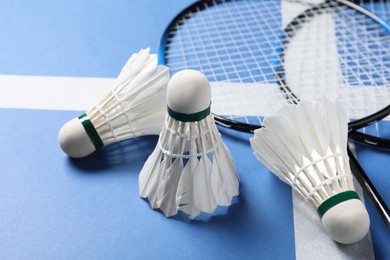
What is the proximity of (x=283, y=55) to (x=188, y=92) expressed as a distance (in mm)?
563

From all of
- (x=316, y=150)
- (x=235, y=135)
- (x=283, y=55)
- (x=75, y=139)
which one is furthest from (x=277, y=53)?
(x=75, y=139)

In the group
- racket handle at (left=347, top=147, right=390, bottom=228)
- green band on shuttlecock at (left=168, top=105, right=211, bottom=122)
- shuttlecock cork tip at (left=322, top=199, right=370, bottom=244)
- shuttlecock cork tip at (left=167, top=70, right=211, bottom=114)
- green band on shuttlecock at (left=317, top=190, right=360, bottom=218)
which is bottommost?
racket handle at (left=347, top=147, right=390, bottom=228)

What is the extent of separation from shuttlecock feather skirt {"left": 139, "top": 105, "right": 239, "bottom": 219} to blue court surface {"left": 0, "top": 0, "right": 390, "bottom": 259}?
0.11ft

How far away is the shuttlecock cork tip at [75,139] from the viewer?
1205 millimetres

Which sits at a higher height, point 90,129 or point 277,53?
point 90,129

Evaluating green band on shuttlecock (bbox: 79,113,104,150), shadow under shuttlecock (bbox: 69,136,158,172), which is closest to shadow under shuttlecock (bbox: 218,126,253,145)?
shadow under shuttlecock (bbox: 69,136,158,172)

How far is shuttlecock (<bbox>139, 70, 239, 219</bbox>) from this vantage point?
3.22 feet

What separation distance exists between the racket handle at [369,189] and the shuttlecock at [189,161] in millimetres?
227

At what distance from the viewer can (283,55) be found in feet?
4.83

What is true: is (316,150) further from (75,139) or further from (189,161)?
(75,139)

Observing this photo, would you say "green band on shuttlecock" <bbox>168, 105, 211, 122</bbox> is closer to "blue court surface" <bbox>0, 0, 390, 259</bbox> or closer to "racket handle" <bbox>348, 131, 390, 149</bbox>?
"blue court surface" <bbox>0, 0, 390, 259</bbox>

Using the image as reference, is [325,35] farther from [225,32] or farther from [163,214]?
[163,214]

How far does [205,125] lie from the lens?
1.05 metres

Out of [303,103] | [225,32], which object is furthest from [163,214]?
[225,32]
